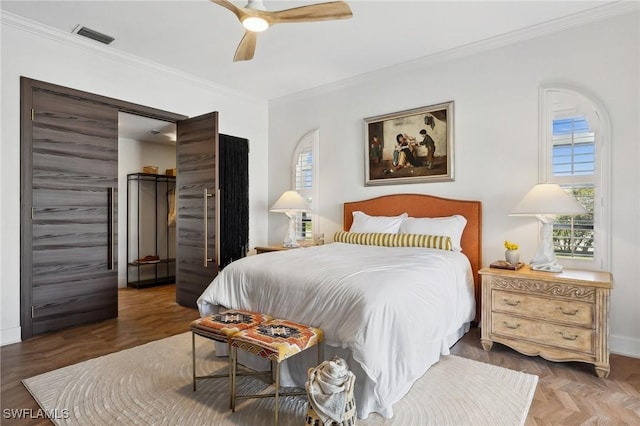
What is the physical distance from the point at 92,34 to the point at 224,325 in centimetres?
318

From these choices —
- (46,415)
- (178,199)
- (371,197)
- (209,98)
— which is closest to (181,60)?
(209,98)

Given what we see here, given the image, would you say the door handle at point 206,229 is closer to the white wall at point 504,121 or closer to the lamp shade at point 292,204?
the lamp shade at point 292,204

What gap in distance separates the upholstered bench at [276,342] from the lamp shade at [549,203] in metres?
2.03

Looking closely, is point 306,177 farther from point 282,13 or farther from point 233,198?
point 282,13

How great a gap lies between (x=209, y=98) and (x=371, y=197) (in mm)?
2573

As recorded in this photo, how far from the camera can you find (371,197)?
447 cm

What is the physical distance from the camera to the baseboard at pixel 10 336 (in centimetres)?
306

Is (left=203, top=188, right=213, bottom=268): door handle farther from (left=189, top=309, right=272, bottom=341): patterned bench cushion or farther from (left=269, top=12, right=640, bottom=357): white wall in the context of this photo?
(left=189, top=309, right=272, bottom=341): patterned bench cushion

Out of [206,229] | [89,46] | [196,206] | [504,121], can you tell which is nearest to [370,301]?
[504,121]

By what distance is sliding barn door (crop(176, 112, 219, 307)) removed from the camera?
4105 millimetres

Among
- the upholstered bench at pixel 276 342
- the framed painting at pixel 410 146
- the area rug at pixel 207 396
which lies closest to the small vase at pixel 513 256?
the area rug at pixel 207 396

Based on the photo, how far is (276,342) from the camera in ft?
6.17

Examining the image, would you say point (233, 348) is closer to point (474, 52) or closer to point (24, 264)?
point (24, 264)

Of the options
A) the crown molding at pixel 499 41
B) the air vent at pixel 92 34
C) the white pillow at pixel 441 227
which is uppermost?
the air vent at pixel 92 34
